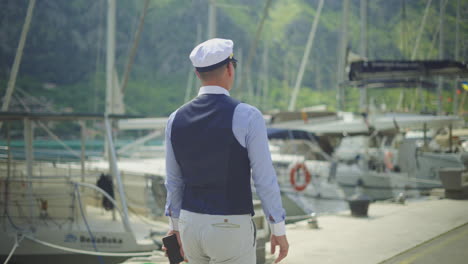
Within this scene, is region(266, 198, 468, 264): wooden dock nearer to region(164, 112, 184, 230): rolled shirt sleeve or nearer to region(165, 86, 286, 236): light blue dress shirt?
region(164, 112, 184, 230): rolled shirt sleeve

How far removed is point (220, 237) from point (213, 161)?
1.36ft

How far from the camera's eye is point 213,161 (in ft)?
8.71

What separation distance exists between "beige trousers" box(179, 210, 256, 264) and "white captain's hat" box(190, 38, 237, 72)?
855 mm

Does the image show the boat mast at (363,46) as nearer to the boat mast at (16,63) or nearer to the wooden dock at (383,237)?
the wooden dock at (383,237)

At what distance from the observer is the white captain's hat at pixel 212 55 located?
281 cm

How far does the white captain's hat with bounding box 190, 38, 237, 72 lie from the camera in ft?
9.21

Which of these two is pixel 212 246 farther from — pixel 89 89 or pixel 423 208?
pixel 89 89

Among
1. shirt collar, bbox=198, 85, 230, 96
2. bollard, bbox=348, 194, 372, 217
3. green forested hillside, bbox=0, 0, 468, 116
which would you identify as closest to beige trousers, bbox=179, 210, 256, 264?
shirt collar, bbox=198, 85, 230, 96

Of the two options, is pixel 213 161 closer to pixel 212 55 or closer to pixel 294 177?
pixel 212 55

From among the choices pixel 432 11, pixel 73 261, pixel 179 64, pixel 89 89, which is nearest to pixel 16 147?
pixel 73 261

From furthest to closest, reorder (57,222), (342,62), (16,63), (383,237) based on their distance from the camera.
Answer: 1. (342,62)
2. (16,63)
3. (57,222)
4. (383,237)

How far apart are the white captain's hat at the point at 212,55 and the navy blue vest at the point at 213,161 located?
18 centimetres

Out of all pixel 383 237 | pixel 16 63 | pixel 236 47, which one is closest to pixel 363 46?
pixel 16 63

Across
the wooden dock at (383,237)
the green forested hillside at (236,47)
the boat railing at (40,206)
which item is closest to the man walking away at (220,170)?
the wooden dock at (383,237)
